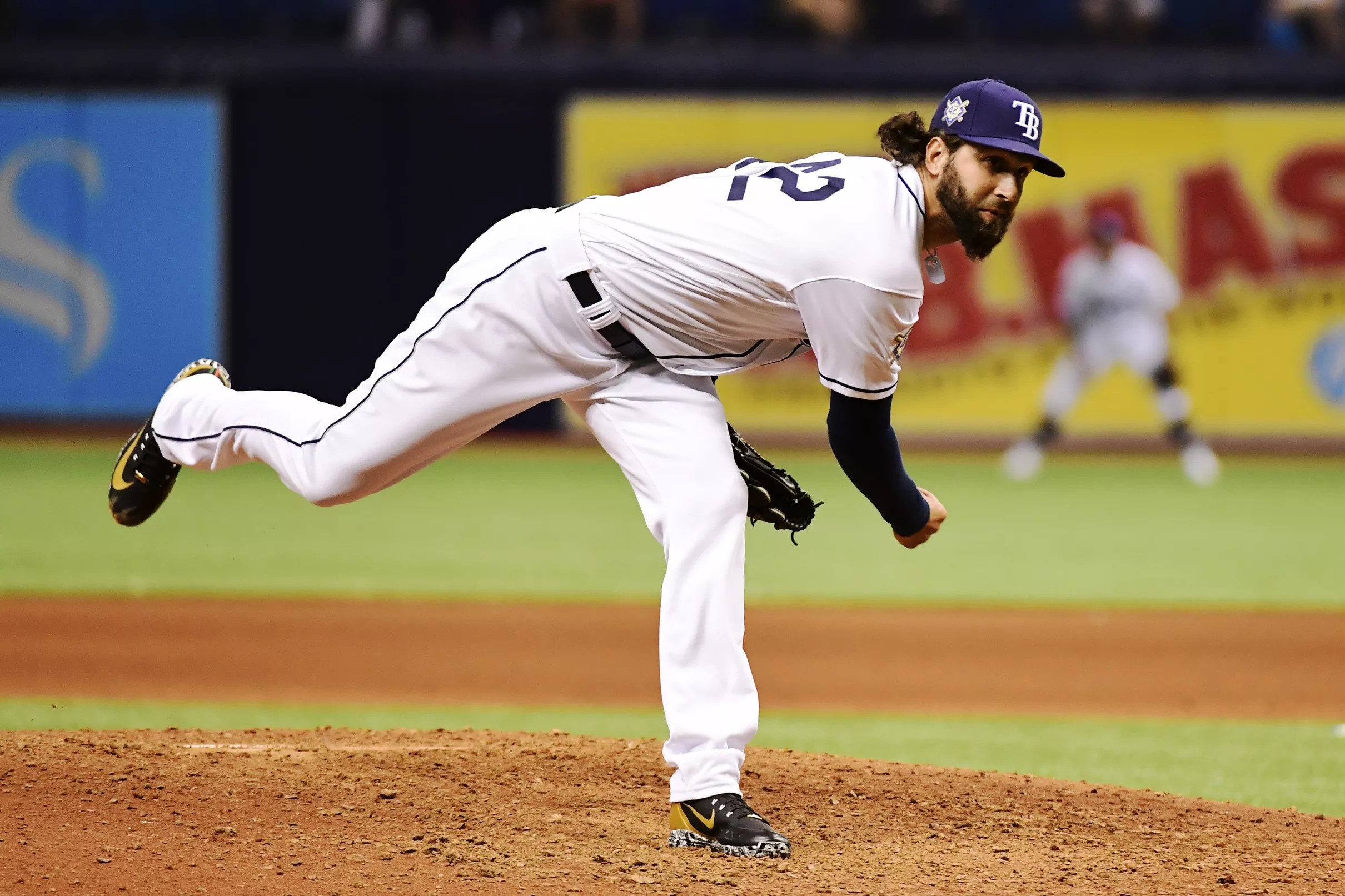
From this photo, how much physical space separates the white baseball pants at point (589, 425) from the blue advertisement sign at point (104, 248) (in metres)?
12.3

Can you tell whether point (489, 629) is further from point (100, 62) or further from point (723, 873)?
point (100, 62)

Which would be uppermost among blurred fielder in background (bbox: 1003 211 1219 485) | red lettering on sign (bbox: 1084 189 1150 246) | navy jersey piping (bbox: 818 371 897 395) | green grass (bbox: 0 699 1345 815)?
red lettering on sign (bbox: 1084 189 1150 246)

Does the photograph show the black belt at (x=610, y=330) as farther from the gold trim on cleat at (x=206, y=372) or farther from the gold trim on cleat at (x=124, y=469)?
the gold trim on cleat at (x=124, y=469)

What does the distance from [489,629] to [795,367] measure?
8.68m

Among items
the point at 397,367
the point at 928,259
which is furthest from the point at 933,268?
the point at 397,367

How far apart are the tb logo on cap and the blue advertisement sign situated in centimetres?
1312

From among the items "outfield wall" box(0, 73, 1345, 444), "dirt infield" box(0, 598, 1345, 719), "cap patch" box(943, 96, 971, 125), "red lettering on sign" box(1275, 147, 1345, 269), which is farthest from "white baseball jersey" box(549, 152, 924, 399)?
"red lettering on sign" box(1275, 147, 1345, 269)

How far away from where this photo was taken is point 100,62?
15.9 m

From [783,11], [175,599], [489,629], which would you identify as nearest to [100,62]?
[783,11]

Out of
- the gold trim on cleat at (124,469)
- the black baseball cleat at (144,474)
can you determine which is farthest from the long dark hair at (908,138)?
the gold trim on cleat at (124,469)

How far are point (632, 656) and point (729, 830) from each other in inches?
131

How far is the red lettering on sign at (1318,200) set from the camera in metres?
16.2

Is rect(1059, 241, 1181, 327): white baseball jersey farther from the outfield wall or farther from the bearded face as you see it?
the bearded face

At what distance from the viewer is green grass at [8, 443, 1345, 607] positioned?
8930 millimetres
